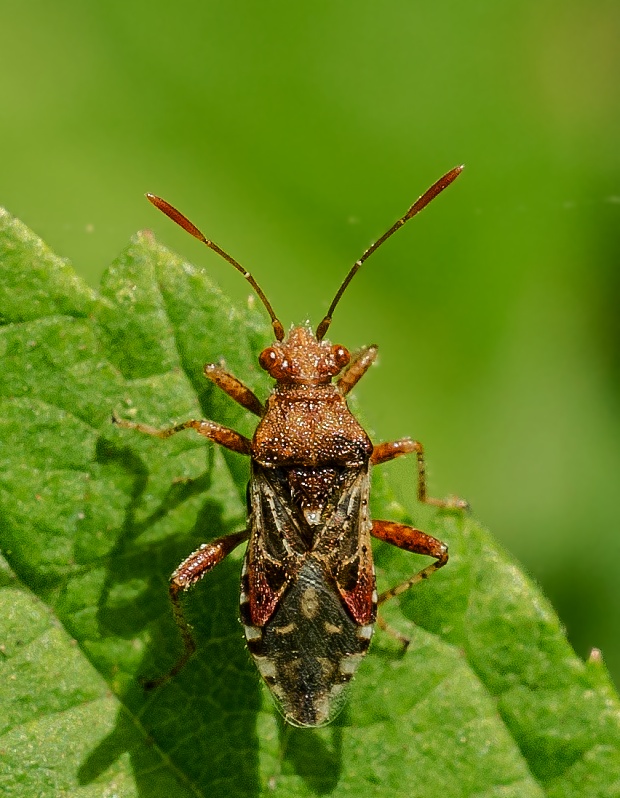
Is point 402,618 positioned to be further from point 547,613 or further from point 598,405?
point 598,405

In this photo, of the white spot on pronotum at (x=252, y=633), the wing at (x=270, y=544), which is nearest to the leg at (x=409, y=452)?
the wing at (x=270, y=544)

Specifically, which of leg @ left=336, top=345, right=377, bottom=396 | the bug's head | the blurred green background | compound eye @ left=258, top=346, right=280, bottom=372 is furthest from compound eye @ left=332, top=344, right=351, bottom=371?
the blurred green background

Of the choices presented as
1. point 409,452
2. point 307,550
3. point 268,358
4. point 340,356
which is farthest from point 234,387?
point 409,452

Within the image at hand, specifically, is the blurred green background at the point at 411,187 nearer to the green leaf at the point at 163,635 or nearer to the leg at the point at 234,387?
the leg at the point at 234,387

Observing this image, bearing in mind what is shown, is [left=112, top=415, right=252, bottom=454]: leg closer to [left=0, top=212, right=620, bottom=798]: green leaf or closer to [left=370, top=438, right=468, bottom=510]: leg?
[left=0, top=212, right=620, bottom=798]: green leaf

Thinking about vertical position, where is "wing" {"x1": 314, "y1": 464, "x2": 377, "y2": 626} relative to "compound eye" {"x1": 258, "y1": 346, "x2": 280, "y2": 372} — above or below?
below

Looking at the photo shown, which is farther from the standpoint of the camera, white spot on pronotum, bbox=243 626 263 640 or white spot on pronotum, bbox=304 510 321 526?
white spot on pronotum, bbox=304 510 321 526

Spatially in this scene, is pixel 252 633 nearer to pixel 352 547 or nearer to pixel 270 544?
pixel 270 544
